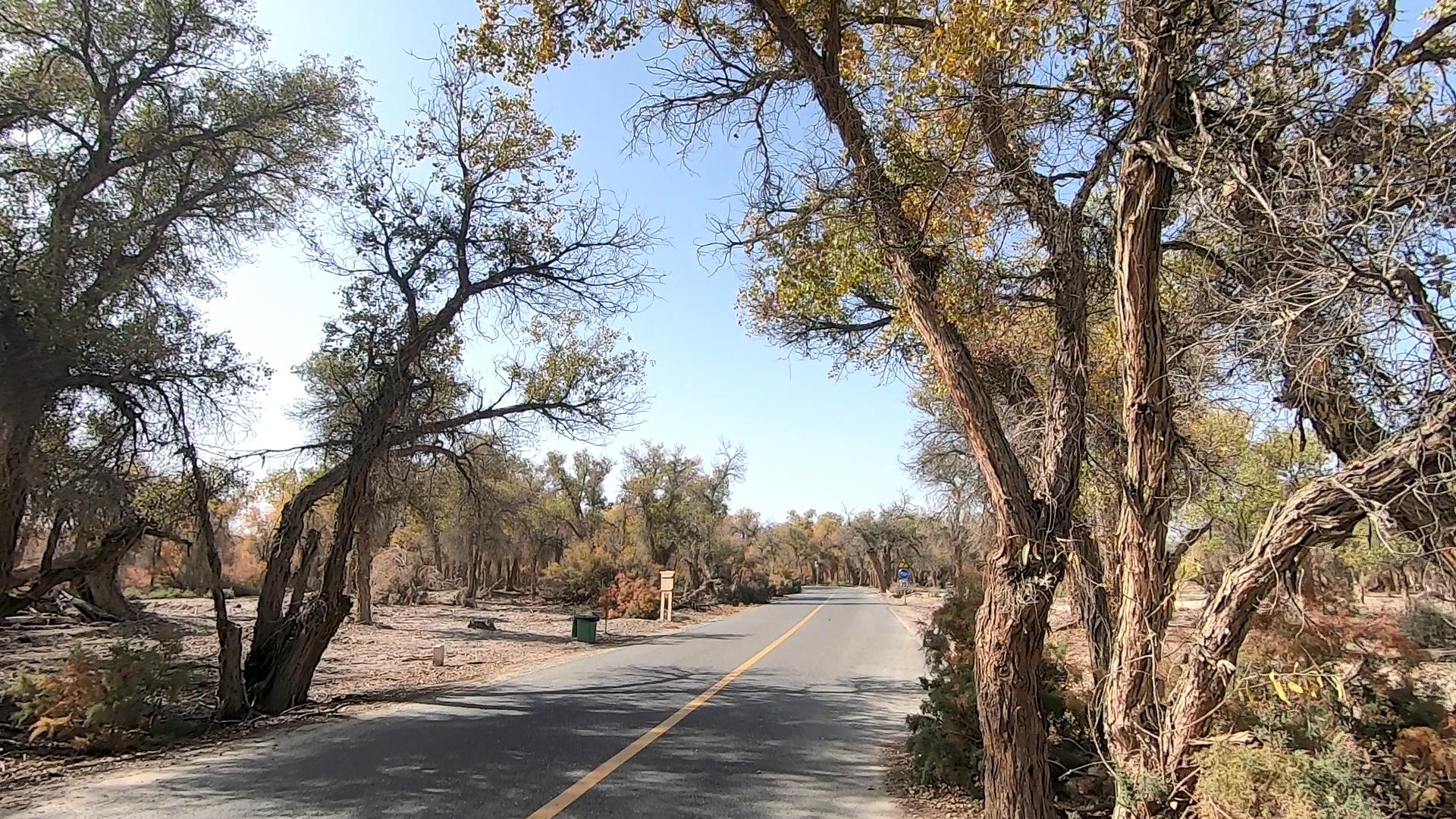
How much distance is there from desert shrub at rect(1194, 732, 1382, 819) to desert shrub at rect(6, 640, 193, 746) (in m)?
9.94

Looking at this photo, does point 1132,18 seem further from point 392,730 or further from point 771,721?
point 392,730

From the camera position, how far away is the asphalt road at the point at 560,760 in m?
6.39

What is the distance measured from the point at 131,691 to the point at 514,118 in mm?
A: 9145

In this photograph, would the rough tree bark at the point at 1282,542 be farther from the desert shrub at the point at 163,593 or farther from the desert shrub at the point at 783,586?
the desert shrub at the point at 783,586

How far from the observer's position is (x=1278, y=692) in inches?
133

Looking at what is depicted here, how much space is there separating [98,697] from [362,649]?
497 inches

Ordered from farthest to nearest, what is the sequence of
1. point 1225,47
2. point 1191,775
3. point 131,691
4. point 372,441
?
point 372,441
point 131,691
point 1225,47
point 1191,775

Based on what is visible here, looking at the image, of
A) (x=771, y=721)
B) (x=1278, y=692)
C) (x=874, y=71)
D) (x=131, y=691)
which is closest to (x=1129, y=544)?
(x=1278, y=692)

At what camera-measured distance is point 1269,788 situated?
3686mm

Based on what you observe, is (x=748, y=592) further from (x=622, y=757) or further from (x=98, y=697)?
(x=98, y=697)

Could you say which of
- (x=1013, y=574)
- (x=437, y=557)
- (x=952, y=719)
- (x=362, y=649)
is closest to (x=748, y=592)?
(x=437, y=557)

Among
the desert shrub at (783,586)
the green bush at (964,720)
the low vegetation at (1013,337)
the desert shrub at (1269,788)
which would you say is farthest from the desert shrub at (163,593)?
the desert shrub at (1269,788)

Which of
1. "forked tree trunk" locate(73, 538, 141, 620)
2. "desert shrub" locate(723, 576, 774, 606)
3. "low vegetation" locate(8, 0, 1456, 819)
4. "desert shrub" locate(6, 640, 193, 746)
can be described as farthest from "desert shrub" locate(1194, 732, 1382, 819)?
"desert shrub" locate(723, 576, 774, 606)

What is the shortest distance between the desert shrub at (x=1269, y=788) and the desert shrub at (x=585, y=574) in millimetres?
42678
